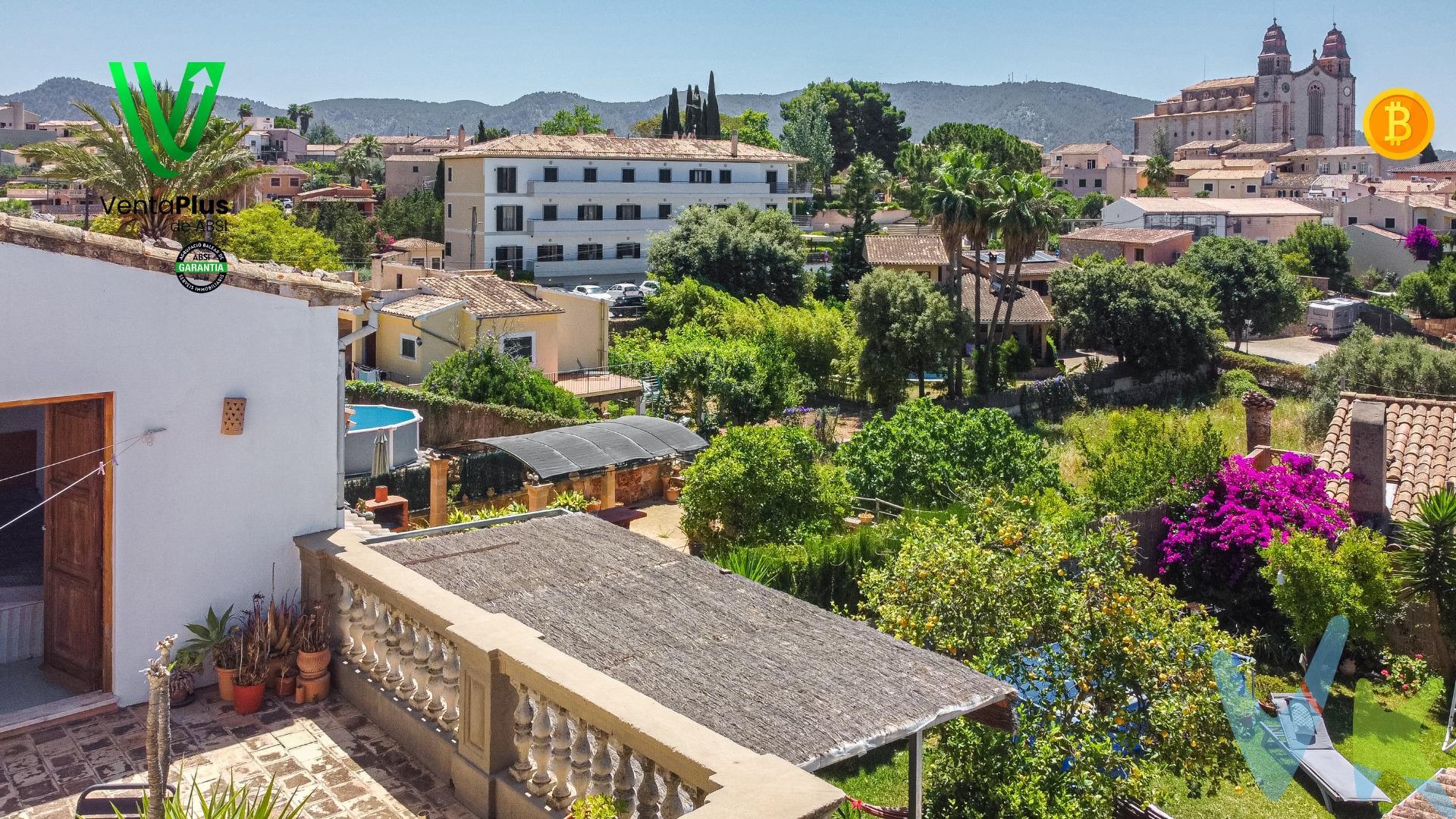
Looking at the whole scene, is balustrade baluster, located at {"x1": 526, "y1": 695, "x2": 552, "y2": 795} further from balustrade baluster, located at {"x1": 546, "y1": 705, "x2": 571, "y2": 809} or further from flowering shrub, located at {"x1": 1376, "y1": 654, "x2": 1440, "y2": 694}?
flowering shrub, located at {"x1": 1376, "y1": 654, "x2": 1440, "y2": 694}

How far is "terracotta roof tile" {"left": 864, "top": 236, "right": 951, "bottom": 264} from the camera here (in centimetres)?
6262

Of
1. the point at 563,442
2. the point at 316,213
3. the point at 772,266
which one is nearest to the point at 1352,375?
the point at 772,266

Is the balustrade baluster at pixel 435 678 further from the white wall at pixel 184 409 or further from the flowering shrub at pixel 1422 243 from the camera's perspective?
the flowering shrub at pixel 1422 243

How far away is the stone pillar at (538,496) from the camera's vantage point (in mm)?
21734

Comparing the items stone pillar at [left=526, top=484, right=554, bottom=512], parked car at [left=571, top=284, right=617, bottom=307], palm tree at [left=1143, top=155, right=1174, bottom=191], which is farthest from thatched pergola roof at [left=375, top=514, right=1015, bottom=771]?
palm tree at [left=1143, top=155, right=1174, bottom=191]

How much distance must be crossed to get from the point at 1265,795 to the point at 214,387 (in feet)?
41.9

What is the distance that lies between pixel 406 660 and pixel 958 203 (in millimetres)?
42051

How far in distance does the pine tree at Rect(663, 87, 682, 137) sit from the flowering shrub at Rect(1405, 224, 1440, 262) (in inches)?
2176

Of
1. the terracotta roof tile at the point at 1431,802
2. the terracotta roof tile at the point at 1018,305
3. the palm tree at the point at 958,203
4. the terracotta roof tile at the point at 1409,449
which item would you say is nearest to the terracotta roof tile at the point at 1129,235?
Answer: the terracotta roof tile at the point at 1018,305

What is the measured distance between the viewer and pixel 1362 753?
1592 centimetres

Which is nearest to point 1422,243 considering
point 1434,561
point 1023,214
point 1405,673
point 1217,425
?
point 1023,214

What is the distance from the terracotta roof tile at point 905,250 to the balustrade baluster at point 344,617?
54213mm

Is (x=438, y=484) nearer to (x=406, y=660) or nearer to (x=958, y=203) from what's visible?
(x=406, y=660)

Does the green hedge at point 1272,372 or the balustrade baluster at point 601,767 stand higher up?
the green hedge at point 1272,372
